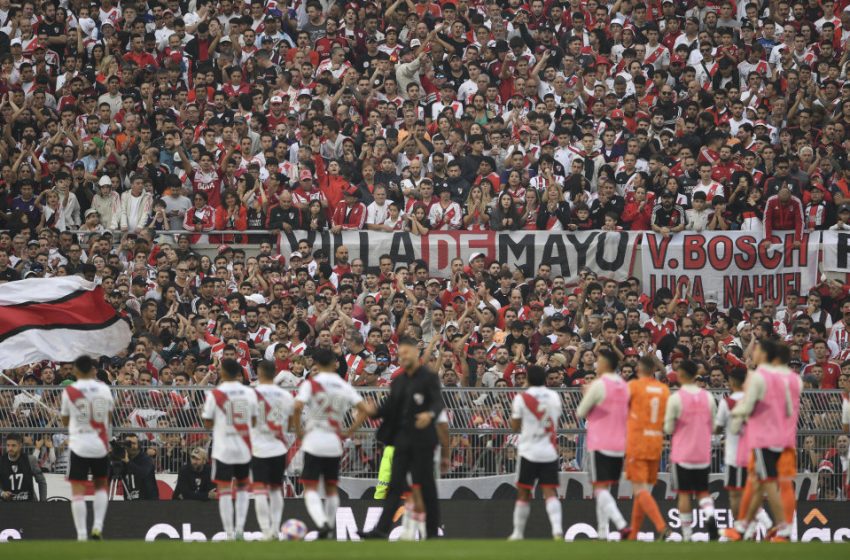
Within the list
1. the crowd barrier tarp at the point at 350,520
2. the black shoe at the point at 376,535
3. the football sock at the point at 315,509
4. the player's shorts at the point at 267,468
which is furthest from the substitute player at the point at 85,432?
the crowd barrier tarp at the point at 350,520

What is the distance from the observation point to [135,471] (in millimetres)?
20781

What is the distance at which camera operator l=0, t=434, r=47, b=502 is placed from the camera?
2078cm

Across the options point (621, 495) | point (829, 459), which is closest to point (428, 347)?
point (621, 495)

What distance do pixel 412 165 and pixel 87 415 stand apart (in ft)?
34.2

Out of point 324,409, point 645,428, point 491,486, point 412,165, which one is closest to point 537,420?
point 645,428

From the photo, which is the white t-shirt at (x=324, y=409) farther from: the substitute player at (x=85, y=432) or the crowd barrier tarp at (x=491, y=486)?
the crowd barrier tarp at (x=491, y=486)

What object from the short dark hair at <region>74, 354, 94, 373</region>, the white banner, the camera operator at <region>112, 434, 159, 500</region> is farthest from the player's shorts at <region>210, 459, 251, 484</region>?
the white banner

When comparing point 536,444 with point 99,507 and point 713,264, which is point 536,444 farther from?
point 713,264

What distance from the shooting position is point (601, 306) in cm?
2388

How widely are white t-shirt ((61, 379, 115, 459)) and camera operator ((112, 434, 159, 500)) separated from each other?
339 centimetres

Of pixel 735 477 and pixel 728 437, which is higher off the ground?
pixel 728 437

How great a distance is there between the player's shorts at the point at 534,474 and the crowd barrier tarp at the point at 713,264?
9360 mm

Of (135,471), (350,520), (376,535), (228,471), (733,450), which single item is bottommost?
(350,520)

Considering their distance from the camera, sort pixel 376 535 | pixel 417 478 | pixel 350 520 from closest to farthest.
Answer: pixel 417 478
pixel 376 535
pixel 350 520
